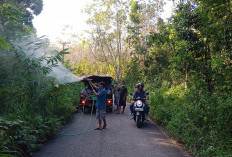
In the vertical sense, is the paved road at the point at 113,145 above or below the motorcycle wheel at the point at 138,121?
below

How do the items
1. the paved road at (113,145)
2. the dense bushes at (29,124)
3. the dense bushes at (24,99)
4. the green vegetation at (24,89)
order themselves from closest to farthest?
1. the dense bushes at (29,124)
2. the dense bushes at (24,99)
3. the green vegetation at (24,89)
4. the paved road at (113,145)

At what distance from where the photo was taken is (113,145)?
6.62 m

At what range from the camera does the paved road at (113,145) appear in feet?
19.3

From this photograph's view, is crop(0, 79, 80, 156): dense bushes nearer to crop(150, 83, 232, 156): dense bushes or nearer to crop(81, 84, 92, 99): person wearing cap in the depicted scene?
crop(81, 84, 92, 99): person wearing cap

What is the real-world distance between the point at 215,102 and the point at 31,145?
5.41 metres

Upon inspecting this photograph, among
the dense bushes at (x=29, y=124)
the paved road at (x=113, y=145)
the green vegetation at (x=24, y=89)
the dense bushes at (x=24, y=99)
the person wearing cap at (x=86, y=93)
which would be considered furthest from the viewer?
the person wearing cap at (x=86, y=93)

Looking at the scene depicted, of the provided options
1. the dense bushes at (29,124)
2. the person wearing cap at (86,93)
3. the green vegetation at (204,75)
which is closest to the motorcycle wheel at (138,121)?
the green vegetation at (204,75)

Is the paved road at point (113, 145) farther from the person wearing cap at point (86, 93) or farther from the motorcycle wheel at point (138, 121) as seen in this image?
the person wearing cap at point (86, 93)

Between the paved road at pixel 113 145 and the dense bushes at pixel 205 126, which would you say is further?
the paved road at pixel 113 145

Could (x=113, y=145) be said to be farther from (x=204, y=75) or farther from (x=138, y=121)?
(x=204, y=75)

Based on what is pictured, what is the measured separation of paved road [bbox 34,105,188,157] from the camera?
588cm

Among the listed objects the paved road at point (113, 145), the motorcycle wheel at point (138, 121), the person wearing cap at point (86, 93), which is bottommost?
the paved road at point (113, 145)

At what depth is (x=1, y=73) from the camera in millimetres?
6625

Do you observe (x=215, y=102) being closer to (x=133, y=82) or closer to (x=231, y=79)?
(x=231, y=79)
